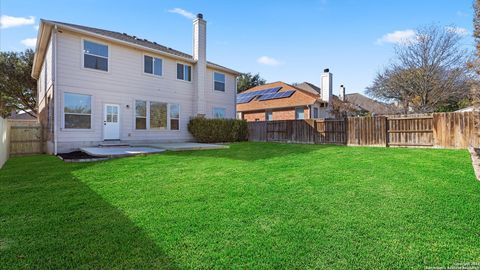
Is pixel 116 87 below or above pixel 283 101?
below

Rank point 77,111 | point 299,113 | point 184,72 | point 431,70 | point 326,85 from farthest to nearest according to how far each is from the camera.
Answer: point 299,113 < point 326,85 < point 431,70 < point 184,72 < point 77,111

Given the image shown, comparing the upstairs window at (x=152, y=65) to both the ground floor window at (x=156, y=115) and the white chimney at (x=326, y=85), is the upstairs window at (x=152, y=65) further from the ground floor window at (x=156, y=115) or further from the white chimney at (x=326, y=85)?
the white chimney at (x=326, y=85)

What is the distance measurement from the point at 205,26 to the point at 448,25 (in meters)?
15.3

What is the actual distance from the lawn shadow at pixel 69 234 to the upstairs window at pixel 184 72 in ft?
34.4

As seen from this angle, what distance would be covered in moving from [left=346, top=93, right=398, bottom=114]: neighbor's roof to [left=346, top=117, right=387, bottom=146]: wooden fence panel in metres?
10.8

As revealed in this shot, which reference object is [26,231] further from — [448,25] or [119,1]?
[448,25]

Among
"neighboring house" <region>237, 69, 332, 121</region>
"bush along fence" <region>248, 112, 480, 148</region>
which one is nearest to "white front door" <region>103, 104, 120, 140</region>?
"bush along fence" <region>248, 112, 480, 148</region>

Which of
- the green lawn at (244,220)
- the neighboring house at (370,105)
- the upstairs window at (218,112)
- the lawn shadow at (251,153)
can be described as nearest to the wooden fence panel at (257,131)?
the upstairs window at (218,112)

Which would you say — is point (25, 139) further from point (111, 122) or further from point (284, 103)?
point (284, 103)

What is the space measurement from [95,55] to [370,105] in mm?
30067

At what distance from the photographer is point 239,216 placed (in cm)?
323

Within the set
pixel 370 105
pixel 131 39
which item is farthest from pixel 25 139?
pixel 370 105

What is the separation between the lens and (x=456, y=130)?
31.7 feet

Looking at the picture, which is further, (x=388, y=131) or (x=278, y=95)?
(x=278, y=95)
